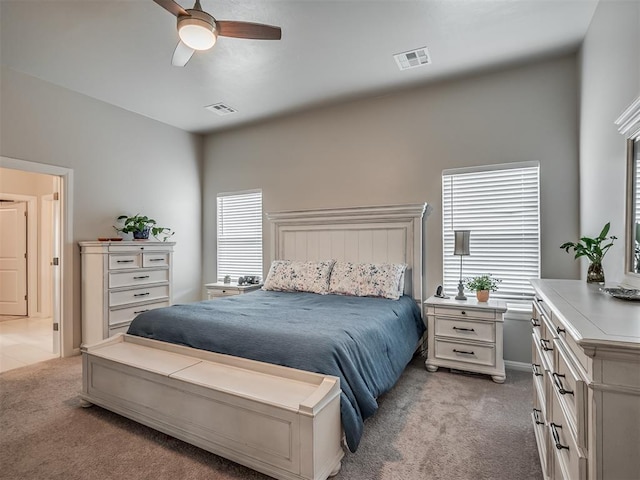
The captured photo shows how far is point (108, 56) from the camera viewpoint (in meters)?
3.18

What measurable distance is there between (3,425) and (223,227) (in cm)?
348

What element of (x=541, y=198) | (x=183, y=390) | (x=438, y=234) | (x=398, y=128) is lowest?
(x=183, y=390)

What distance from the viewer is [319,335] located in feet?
6.86

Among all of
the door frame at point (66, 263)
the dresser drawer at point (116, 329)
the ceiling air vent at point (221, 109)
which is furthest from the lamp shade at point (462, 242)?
the door frame at point (66, 263)

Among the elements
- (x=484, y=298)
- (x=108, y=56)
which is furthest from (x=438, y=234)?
(x=108, y=56)

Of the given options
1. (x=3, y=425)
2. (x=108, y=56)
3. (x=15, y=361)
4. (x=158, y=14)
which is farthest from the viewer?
(x=15, y=361)

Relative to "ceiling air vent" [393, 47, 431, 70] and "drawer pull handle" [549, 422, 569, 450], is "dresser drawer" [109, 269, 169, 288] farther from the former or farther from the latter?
"drawer pull handle" [549, 422, 569, 450]

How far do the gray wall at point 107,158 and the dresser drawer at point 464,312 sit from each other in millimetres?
3807

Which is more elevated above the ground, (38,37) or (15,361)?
(38,37)

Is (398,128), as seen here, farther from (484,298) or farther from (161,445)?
(161,445)

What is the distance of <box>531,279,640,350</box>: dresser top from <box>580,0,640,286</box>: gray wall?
0.65 m

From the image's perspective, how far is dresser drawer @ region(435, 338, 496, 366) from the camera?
307 centimetres

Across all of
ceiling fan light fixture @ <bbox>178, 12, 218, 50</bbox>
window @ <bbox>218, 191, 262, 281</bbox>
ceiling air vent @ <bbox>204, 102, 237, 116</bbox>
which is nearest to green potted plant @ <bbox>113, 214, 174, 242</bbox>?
window @ <bbox>218, 191, 262, 281</bbox>

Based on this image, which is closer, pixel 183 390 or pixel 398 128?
pixel 183 390
